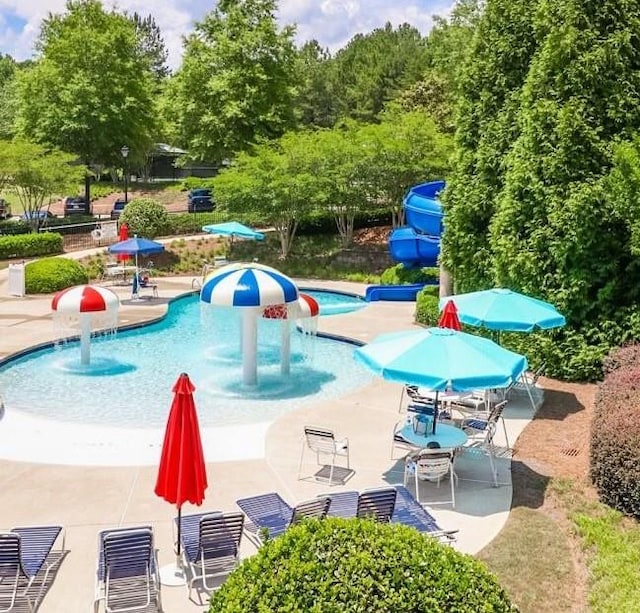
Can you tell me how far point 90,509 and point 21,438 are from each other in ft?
12.4

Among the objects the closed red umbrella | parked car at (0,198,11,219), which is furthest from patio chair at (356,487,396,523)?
parked car at (0,198,11,219)

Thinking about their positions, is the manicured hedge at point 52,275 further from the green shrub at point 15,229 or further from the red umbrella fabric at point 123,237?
the green shrub at point 15,229

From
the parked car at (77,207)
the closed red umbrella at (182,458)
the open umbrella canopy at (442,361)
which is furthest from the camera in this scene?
the parked car at (77,207)

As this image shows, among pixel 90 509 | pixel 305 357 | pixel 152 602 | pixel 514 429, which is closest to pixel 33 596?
pixel 152 602

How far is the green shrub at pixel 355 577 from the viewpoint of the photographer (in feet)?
16.1

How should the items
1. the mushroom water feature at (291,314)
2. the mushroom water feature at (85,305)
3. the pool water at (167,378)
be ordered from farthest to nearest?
the mushroom water feature at (85,305), the mushroom water feature at (291,314), the pool water at (167,378)

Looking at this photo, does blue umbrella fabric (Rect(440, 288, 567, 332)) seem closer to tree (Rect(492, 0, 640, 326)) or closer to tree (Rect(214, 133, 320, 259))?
Result: tree (Rect(492, 0, 640, 326))

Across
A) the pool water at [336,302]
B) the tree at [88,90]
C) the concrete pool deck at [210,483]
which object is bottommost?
the pool water at [336,302]

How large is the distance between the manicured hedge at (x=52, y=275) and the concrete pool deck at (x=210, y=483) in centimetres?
1366

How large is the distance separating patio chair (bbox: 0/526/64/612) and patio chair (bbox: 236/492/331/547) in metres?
2.41

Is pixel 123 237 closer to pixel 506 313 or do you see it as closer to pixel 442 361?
pixel 506 313

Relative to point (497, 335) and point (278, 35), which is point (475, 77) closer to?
point (497, 335)

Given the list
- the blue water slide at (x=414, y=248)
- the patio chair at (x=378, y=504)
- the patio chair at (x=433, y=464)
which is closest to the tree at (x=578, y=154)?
the patio chair at (x=433, y=464)

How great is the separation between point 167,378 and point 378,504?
10.0 meters
